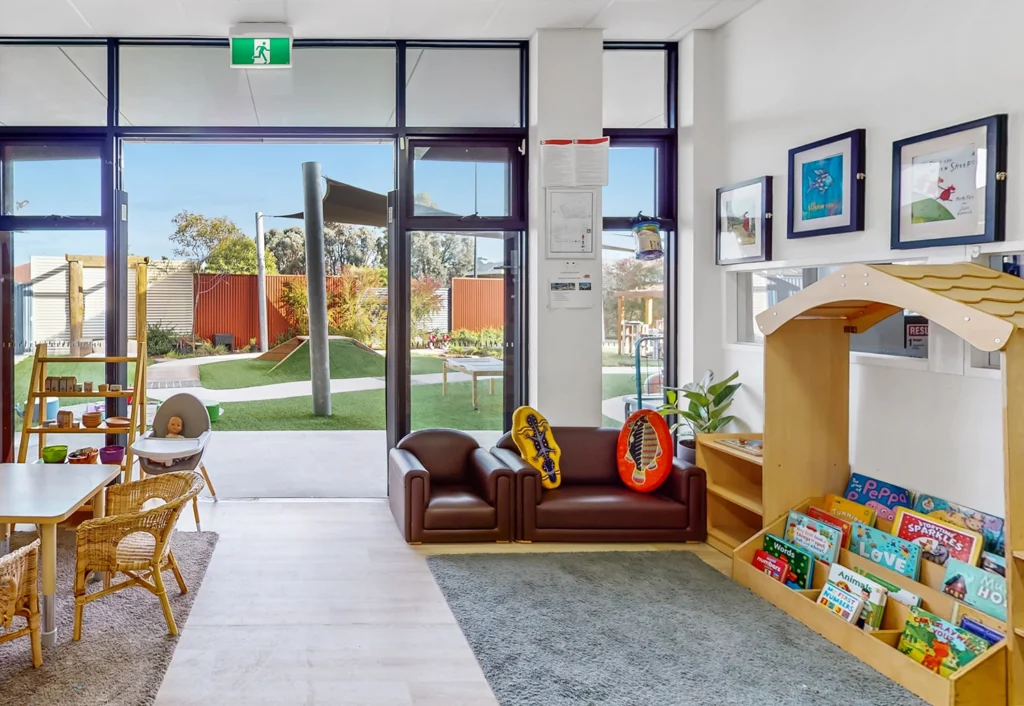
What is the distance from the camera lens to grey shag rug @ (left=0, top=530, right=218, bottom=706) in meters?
2.65

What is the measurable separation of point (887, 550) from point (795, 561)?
42cm

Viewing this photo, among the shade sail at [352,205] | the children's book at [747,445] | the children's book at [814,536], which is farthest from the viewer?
the shade sail at [352,205]

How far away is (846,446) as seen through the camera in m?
3.84

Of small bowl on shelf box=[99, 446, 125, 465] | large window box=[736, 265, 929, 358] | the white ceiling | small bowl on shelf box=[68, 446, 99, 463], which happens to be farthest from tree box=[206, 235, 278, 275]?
large window box=[736, 265, 929, 358]

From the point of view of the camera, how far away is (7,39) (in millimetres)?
5258

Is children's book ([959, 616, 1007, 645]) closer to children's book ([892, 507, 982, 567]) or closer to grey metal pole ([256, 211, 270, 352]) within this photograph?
children's book ([892, 507, 982, 567])

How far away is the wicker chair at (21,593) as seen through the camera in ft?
8.71

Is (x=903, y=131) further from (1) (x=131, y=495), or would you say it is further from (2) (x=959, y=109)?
(1) (x=131, y=495)

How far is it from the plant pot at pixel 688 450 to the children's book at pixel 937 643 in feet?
6.77

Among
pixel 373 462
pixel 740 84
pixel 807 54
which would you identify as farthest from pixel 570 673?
pixel 373 462

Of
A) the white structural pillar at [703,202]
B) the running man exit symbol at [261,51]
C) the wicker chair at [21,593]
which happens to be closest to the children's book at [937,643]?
the white structural pillar at [703,202]

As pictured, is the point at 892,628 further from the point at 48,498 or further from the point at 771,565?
the point at 48,498

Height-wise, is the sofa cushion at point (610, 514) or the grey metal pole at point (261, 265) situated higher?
the grey metal pole at point (261, 265)

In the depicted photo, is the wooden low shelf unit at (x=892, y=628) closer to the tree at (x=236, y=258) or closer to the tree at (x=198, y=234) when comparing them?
the tree at (x=236, y=258)
